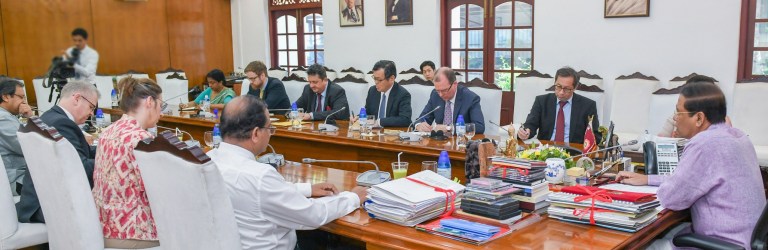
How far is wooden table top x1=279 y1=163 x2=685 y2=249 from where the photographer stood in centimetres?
188

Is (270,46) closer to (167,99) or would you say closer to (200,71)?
(200,71)

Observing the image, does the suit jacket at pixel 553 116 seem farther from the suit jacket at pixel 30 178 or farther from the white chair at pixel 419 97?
the suit jacket at pixel 30 178

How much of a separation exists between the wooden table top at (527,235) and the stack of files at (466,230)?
18 mm

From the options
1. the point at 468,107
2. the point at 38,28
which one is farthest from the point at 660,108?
the point at 38,28

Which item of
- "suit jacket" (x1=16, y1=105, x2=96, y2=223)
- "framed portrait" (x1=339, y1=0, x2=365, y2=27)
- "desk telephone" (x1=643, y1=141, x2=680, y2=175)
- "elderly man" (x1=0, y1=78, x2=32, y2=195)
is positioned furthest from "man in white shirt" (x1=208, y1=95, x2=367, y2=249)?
"framed portrait" (x1=339, y1=0, x2=365, y2=27)

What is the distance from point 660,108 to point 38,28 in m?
3.70

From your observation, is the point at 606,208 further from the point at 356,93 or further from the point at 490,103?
→ the point at 356,93

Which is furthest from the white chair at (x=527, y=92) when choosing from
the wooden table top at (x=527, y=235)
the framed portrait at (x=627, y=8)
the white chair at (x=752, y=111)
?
the wooden table top at (x=527, y=235)

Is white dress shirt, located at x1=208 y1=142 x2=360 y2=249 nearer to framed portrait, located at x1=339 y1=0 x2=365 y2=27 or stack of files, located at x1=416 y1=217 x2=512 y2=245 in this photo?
stack of files, located at x1=416 y1=217 x2=512 y2=245

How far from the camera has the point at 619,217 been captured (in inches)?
78.5

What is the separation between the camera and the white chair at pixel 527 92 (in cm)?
527

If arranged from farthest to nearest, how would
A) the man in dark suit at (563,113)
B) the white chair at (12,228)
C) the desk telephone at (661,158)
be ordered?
the man in dark suit at (563,113)
the white chair at (12,228)
the desk telephone at (661,158)

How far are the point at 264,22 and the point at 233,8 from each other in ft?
2.32

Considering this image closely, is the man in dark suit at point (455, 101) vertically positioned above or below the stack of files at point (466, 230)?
above
